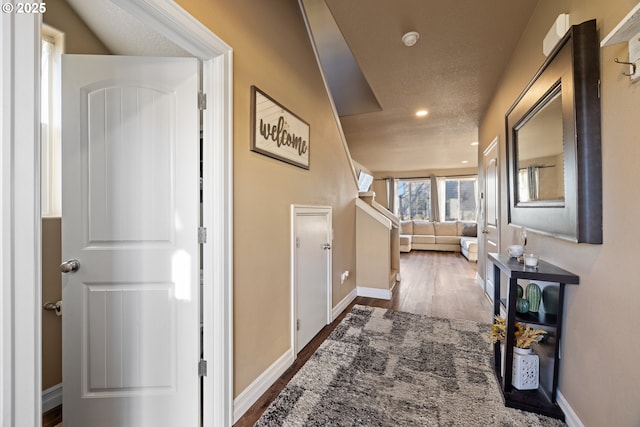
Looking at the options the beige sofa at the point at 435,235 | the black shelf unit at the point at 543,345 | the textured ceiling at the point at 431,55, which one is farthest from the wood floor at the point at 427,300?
the textured ceiling at the point at 431,55

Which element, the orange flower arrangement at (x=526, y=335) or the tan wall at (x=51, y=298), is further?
the orange flower arrangement at (x=526, y=335)

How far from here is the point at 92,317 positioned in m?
1.29

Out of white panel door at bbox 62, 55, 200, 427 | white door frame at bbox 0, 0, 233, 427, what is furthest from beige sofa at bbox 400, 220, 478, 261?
Result: white door frame at bbox 0, 0, 233, 427

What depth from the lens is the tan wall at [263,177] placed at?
1471 millimetres

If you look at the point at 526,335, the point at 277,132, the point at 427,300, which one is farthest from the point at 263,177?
the point at 427,300

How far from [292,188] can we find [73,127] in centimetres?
127

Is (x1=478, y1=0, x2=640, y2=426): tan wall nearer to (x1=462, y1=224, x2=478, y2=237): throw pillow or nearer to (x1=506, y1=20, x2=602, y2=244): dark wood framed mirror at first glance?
(x1=506, y1=20, x2=602, y2=244): dark wood framed mirror

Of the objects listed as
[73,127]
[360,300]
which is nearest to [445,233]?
[360,300]

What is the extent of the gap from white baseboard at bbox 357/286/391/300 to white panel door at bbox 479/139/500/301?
1.25 metres

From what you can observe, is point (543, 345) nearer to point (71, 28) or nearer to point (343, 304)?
point (343, 304)

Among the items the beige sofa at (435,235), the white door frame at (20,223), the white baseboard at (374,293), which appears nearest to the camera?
the white door frame at (20,223)

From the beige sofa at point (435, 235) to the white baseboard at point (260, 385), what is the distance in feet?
20.1

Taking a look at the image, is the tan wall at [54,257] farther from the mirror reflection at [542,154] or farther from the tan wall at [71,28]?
the mirror reflection at [542,154]

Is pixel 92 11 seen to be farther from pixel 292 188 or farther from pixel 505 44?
pixel 505 44
